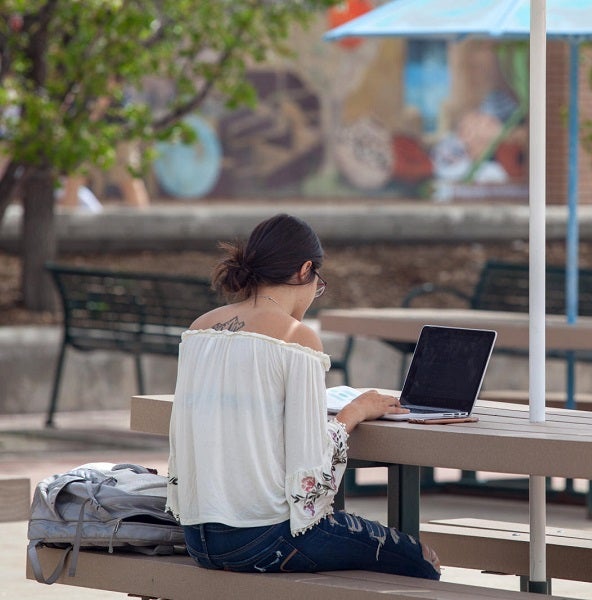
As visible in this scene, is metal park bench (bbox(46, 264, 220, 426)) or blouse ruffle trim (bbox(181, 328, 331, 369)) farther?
metal park bench (bbox(46, 264, 220, 426))

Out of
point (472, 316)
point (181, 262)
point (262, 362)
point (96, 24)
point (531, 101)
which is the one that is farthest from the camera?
point (181, 262)

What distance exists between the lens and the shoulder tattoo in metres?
4.48

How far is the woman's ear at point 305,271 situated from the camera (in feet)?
14.8

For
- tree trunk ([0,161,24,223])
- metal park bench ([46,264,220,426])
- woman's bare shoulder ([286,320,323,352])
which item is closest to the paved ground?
metal park bench ([46,264,220,426])

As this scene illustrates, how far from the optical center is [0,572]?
21.1 feet

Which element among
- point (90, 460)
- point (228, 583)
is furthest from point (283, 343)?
point (90, 460)

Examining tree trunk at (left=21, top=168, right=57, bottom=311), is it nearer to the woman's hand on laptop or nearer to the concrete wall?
the concrete wall

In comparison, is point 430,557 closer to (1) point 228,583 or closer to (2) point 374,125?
(1) point 228,583

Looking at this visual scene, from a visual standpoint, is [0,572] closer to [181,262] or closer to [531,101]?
[531,101]

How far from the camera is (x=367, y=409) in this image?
15.1ft

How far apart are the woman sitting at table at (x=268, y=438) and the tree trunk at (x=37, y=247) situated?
27.2ft

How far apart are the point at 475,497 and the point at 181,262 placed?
6816 mm

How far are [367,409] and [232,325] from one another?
44 centimetres

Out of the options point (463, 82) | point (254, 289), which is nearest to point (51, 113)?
point (254, 289)
